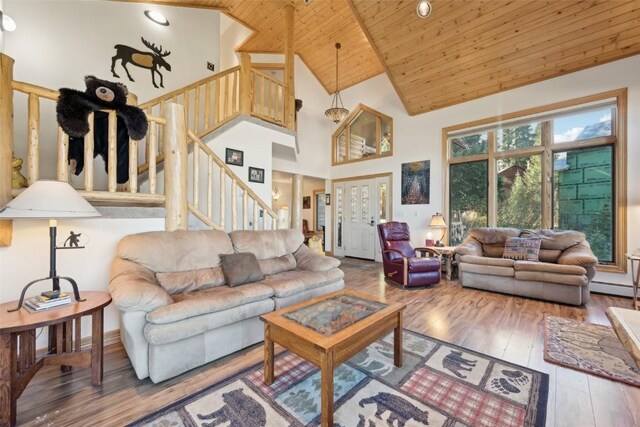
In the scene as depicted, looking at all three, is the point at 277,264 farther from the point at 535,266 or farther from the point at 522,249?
the point at 522,249

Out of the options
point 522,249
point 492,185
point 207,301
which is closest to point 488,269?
point 522,249

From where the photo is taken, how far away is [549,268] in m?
3.38

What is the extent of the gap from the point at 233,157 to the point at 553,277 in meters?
4.74

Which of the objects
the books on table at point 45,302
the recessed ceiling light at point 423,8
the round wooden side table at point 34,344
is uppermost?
the recessed ceiling light at point 423,8

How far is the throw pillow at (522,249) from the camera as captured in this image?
382cm

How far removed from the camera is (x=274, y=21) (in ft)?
18.2

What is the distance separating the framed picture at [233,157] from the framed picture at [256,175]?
0.71ft

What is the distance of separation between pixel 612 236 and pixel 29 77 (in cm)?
834

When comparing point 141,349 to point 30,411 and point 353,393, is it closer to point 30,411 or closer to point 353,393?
point 30,411

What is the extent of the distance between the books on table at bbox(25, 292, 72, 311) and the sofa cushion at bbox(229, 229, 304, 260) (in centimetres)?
141

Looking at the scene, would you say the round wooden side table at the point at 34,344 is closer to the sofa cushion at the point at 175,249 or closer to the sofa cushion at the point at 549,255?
the sofa cushion at the point at 175,249

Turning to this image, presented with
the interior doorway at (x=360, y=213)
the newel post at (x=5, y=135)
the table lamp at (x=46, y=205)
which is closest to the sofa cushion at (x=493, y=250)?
the interior doorway at (x=360, y=213)

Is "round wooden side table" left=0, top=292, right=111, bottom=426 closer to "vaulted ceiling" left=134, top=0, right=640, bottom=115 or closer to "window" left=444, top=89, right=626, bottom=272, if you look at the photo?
"vaulted ceiling" left=134, top=0, right=640, bottom=115

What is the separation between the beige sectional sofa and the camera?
5.82ft
